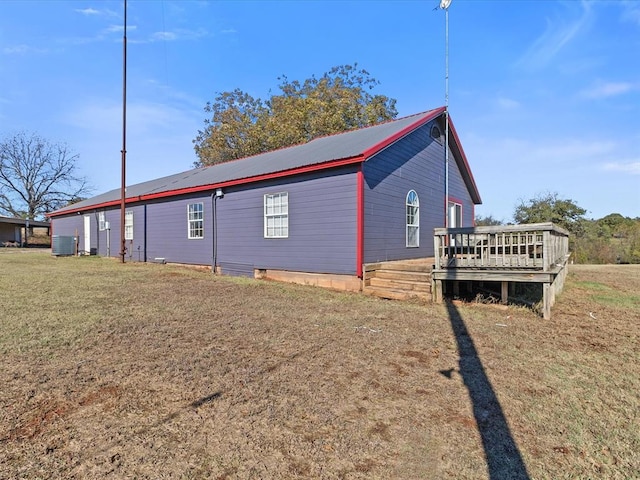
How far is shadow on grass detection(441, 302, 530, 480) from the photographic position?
2.08m

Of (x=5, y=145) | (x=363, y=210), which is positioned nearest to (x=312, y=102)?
(x=363, y=210)

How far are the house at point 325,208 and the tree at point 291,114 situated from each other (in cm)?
1236

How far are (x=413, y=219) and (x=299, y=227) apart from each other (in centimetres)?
390

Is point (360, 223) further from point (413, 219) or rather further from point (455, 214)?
point (455, 214)

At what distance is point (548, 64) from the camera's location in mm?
11383

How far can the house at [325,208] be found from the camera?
8.66m

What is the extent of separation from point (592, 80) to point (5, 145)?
52564 mm

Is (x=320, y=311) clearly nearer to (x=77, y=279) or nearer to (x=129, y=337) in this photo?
(x=129, y=337)

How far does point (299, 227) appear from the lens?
376 inches

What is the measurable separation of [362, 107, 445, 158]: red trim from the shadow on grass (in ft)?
17.4

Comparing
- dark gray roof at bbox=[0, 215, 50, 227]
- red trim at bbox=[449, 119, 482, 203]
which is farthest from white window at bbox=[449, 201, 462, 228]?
dark gray roof at bbox=[0, 215, 50, 227]

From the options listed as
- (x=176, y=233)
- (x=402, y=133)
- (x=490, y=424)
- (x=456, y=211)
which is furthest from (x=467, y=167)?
(x=490, y=424)

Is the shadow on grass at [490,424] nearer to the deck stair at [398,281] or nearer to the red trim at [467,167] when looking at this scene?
the deck stair at [398,281]

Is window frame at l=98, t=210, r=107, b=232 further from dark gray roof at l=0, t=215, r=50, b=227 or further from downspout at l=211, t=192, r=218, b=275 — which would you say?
dark gray roof at l=0, t=215, r=50, b=227
